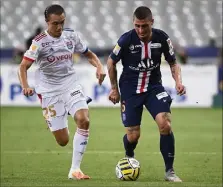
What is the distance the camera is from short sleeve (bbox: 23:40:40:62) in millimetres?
8906

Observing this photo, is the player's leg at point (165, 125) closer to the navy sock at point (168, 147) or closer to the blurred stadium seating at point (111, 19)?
the navy sock at point (168, 147)

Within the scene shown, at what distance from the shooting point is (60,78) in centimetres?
Result: 938

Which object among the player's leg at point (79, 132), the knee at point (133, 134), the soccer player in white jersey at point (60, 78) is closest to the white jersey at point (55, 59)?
the soccer player in white jersey at point (60, 78)

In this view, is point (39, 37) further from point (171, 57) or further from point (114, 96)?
point (171, 57)

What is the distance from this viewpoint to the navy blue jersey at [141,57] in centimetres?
886

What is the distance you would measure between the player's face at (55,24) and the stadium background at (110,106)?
178 centimetres

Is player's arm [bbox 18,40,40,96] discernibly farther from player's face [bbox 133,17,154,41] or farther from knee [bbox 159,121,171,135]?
knee [bbox 159,121,171,135]

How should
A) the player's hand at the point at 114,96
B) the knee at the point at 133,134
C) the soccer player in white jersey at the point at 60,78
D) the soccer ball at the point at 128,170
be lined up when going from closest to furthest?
1. the soccer ball at the point at 128,170
2. the soccer player in white jersey at the point at 60,78
3. the player's hand at the point at 114,96
4. the knee at the point at 133,134

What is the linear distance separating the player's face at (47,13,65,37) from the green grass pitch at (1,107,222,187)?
70.2 inches

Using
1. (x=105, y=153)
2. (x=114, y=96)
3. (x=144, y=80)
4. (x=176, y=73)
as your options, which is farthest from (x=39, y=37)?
(x=105, y=153)

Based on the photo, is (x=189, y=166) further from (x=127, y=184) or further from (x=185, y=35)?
(x=185, y=35)

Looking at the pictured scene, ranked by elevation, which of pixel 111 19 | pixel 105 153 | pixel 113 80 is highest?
pixel 111 19

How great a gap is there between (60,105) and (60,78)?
352 millimetres

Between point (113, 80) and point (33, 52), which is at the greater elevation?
point (33, 52)
